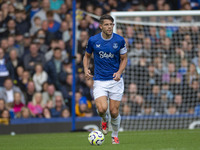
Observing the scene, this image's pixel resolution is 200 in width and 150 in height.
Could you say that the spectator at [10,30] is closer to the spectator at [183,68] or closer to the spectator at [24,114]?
the spectator at [24,114]

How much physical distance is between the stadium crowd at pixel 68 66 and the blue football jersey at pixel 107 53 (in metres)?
5.35

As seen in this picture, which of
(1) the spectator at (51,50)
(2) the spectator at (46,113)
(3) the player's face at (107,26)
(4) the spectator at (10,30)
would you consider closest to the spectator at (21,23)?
(4) the spectator at (10,30)

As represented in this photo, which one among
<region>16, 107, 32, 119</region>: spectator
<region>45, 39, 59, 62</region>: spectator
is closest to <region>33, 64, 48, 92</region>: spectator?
<region>45, 39, 59, 62</region>: spectator

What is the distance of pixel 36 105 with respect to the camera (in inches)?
531

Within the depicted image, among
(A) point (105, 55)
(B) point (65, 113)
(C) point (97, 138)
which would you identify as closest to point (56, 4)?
(B) point (65, 113)

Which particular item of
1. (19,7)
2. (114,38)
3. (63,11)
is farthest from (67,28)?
(114,38)

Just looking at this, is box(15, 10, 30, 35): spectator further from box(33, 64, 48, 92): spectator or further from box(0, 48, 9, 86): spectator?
box(33, 64, 48, 92): spectator

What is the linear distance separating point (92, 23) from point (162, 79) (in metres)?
3.03

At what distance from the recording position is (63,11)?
15.7 meters

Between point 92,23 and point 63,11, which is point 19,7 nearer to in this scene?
point 63,11

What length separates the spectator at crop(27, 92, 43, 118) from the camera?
1338 centimetres

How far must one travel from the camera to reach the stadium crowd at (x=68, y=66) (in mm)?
13656

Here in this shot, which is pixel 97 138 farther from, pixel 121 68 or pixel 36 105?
pixel 36 105

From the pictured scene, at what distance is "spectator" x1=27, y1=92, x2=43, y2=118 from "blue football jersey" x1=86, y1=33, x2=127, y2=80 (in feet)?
17.8
